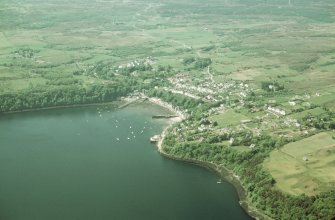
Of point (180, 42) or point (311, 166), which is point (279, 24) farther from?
point (311, 166)

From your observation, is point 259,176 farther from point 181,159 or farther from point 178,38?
point 178,38

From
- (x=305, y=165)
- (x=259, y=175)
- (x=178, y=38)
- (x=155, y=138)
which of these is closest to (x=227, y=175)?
(x=259, y=175)

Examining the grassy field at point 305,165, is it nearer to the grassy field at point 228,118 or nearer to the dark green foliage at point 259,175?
the dark green foliage at point 259,175

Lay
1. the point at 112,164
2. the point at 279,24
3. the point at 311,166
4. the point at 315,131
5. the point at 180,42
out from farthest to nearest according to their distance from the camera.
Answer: the point at 279,24 < the point at 180,42 < the point at 315,131 < the point at 112,164 < the point at 311,166

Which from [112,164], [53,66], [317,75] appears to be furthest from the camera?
[53,66]

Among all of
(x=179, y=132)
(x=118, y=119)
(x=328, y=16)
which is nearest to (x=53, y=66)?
A: (x=118, y=119)

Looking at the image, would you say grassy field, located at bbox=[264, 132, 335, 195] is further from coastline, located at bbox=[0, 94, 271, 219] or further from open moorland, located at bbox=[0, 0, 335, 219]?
coastline, located at bbox=[0, 94, 271, 219]

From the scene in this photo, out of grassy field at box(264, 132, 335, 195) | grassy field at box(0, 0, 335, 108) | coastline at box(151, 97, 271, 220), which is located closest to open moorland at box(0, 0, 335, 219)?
grassy field at box(264, 132, 335, 195)

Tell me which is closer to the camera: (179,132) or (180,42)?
(179,132)
